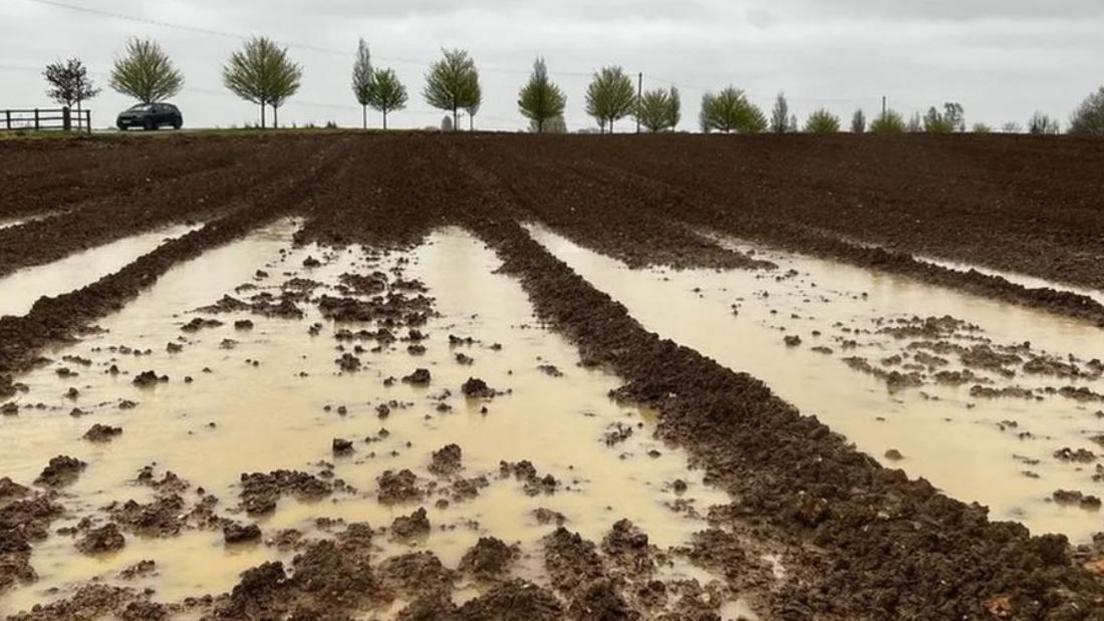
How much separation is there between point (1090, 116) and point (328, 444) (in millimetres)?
95441

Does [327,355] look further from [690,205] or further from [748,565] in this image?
[690,205]

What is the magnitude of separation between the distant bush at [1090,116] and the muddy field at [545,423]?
7636 centimetres

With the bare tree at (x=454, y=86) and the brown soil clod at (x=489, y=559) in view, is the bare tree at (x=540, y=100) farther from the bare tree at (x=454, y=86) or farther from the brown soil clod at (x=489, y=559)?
the brown soil clod at (x=489, y=559)

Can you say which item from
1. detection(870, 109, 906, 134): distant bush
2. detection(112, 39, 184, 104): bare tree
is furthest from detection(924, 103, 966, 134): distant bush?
detection(112, 39, 184, 104): bare tree

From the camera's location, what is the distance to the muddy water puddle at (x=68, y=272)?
41.6 feet

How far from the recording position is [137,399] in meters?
8.61

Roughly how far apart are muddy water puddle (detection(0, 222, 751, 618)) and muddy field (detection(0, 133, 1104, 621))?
32 millimetres

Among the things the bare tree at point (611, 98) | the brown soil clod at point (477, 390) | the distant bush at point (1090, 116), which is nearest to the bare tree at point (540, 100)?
the bare tree at point (611, 98)

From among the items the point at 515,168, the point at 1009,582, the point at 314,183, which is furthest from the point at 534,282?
the point at 515,168

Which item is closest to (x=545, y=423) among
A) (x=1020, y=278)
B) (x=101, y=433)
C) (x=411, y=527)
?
(x=411, y=527)

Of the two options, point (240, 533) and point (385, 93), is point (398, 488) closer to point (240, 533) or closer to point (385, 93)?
point (240, 533)

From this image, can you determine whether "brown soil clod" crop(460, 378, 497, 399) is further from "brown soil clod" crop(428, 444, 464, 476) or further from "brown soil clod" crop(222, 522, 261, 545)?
"brown soil clod" crop(222, 522, 261, 545)

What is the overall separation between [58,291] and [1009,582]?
1205cm

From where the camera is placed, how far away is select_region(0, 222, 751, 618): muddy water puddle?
598 centimetres
